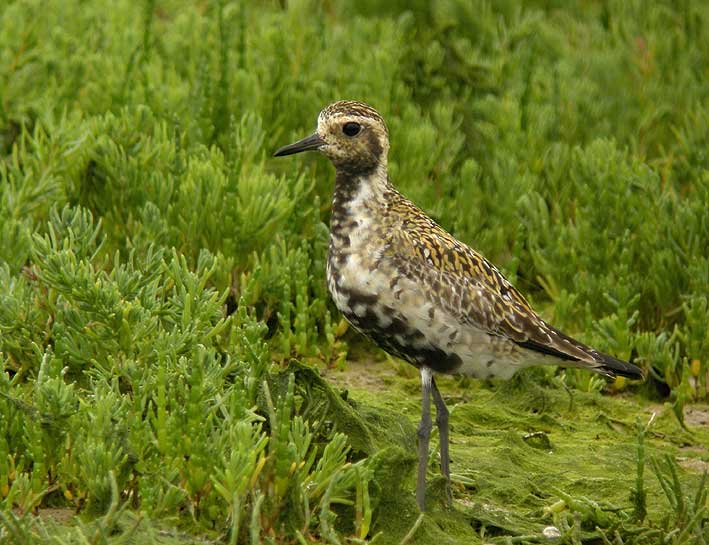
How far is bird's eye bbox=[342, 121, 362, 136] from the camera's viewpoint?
213 inches

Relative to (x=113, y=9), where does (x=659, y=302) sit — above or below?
below

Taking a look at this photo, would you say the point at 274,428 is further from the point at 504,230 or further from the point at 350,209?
the point at 504,230

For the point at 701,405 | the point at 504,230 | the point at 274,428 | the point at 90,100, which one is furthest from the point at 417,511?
the point at 90,100

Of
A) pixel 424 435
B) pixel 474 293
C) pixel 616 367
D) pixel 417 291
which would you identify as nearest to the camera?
pixel 424 435

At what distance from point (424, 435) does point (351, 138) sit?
1.28 m

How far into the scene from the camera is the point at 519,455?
570 centimetres

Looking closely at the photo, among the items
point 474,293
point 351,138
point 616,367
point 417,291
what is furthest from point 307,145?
point 616,367

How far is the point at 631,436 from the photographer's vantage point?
6.22m

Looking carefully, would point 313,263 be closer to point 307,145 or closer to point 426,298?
point 307,145

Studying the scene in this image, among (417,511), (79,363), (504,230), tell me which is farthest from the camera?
(504,230)

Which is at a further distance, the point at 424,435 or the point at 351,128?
the point at 351,128

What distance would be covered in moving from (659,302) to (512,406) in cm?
123

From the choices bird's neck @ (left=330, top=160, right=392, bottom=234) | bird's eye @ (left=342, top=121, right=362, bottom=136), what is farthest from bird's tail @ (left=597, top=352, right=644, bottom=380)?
bird's eye @ (left=342, top=121, right=362, bottom=136)

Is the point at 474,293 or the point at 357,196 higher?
the point at 357,196
